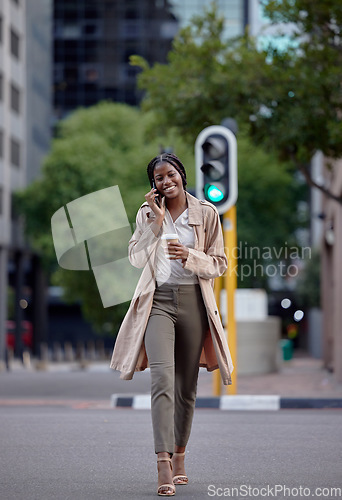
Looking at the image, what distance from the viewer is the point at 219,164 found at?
1170 cm

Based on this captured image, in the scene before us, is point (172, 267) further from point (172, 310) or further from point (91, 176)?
point (91, 176)

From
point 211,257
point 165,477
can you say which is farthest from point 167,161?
point 165,477

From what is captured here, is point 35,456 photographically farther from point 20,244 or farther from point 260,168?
point 20,244

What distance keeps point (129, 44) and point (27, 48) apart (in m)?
30.6

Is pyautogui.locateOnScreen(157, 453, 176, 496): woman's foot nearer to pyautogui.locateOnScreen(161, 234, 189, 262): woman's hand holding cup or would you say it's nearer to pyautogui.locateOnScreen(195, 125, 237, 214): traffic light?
pyautogui.locateOnScreen(161, 234, 189, 262): woman's hand holding cup

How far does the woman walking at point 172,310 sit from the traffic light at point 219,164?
562 centimetres

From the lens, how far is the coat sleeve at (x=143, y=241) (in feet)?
18.4

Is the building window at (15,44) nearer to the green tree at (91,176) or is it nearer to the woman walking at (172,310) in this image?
the green tree at (91,176)

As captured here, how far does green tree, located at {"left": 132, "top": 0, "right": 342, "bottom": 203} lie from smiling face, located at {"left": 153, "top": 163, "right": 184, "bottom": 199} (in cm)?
978

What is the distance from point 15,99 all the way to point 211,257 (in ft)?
142

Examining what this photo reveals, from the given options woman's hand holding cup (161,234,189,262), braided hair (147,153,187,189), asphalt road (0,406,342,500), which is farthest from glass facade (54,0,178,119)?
woman's hand holding cup (161,234,189,262)

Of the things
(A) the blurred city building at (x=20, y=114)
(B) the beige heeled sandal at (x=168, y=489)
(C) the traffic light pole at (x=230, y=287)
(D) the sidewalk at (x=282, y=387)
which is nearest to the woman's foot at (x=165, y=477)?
(B) the beige heeled sandal at (x=168, y=489)

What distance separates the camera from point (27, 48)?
49812 millimetres

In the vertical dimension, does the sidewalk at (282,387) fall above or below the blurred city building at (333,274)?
below
